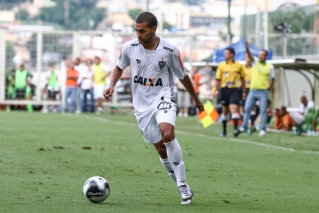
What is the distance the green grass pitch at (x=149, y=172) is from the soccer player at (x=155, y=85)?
583 mm

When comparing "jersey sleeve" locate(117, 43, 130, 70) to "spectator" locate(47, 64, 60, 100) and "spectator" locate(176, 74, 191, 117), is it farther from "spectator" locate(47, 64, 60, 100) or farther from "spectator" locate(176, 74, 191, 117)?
"spectator" locate(47, 64, 60, 100)

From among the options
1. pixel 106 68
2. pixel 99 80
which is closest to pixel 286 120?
pixel 99 80

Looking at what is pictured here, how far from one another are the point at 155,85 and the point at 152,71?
16cm

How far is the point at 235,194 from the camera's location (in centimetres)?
1155

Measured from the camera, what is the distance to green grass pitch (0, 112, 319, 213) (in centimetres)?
1037

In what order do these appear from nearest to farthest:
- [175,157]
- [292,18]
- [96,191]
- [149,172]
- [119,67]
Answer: [96,191]
[175,157]
[119,67]
[149,172]
[292,18]

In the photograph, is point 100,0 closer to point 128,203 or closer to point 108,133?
point 108,133

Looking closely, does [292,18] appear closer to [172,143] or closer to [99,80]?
[99,80]

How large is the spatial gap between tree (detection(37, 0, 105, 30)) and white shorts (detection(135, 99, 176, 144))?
105 m

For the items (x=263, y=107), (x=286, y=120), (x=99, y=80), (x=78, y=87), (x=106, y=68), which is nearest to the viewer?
(x=263, y=107)

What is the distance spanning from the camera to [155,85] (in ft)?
35.3

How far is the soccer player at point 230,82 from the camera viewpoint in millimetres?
23703

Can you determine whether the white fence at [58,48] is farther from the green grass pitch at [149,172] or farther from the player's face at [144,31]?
the player's face at [144,31]

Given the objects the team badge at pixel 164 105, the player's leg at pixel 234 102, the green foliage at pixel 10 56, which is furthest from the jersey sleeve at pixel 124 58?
the green foliage at pixel 10 56
